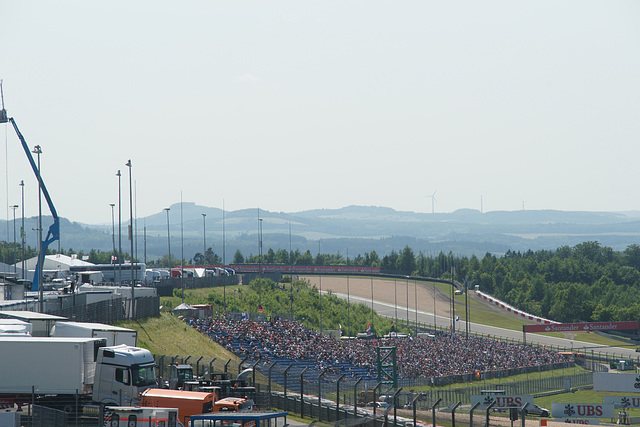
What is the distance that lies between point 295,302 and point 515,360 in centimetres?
3354

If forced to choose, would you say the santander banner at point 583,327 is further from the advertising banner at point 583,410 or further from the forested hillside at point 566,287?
the advertising banner at point 583,410

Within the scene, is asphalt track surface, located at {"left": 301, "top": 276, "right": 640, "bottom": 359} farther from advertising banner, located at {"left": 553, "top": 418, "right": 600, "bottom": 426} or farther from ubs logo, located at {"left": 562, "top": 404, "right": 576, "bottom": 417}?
ubs logo, located at {"left": 562, "top": 404, "right": 576, "bottom": 417}

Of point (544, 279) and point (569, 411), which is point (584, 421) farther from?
point (544, 279)

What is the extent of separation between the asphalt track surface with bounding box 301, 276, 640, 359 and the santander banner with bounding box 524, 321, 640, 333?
1.20 metres

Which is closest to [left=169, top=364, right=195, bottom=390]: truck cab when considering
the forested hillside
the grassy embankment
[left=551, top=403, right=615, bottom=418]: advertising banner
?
the grassy embankment

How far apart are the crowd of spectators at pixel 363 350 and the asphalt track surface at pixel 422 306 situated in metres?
17.2

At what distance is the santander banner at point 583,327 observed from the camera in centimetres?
9656

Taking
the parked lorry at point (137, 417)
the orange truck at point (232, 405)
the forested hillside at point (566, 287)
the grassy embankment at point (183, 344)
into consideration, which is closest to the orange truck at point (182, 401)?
the orange truck at point (232, 405)

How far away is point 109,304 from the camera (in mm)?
41812

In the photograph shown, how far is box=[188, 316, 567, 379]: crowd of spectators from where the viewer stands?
5241cm

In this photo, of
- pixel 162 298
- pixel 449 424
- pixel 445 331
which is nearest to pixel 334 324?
pixel 445 331

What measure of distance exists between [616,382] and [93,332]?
3489 cm

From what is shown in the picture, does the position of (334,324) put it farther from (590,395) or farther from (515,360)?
(590,395)

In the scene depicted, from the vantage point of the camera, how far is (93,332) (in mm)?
28203
